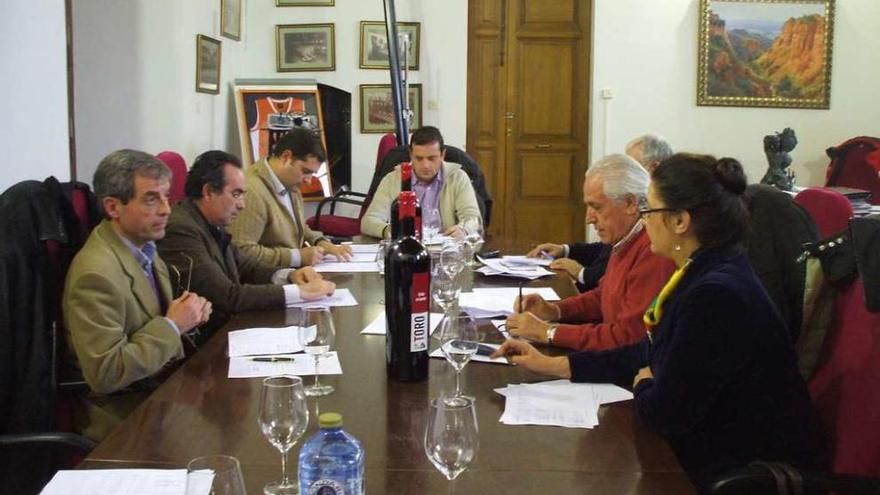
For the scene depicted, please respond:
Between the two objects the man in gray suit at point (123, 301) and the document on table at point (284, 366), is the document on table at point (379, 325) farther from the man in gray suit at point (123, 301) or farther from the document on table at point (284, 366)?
the man in gray suit at point (123, 301)

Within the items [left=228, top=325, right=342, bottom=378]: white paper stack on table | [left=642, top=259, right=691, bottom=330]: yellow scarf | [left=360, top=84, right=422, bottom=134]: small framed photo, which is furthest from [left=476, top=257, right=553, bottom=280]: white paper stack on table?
[left=360, top=84, right=422, bottom=134]: small framed photo

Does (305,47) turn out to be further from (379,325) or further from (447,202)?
(379,325)

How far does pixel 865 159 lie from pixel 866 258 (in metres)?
5.66

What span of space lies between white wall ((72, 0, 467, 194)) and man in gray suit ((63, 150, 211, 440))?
85.5 inches

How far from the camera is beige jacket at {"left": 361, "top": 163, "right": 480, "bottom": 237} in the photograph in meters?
4.36

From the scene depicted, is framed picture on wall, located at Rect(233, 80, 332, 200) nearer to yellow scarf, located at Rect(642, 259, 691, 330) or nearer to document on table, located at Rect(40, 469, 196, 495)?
yellow scarf, located at Rect(642, 259, 691, 330)

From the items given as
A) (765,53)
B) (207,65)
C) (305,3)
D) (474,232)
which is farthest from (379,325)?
(765,53)

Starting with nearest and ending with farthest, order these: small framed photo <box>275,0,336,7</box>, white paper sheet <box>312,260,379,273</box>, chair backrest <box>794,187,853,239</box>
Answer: chair backrest <box>794,187,853,239</box> → white paper sheet <box>312,260,379,273</box> → small framed photo <box>275,0,336,7</box>

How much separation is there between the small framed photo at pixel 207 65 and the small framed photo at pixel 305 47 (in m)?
1.12

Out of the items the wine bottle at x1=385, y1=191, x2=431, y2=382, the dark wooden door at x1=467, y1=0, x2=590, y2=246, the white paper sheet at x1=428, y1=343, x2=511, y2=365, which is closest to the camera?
the wine bottle at x1=385, y1=191, x2=431, y2=382

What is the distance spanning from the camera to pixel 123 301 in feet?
7.07

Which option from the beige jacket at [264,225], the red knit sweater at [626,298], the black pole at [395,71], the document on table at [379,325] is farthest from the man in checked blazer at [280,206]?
the black pole at [395,71]

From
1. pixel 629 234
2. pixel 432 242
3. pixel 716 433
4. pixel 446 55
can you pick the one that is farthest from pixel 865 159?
pixel 716 433

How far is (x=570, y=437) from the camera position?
5.07ft
